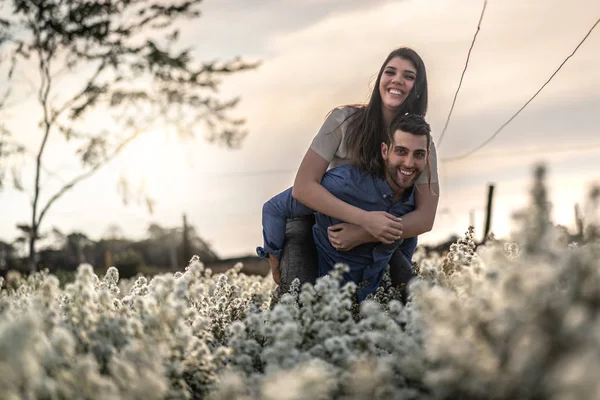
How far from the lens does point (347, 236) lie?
5402 millimetres

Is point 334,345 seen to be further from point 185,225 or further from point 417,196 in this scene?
point 185,225

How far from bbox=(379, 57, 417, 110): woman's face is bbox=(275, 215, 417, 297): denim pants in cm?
119

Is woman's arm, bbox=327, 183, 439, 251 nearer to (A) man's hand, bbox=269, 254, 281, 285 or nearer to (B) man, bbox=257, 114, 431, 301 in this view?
(B) man, bbox=257, 114, 431, 301

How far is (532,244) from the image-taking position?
2.45 meters

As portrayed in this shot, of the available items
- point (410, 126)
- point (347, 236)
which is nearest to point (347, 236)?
point (347, 236)

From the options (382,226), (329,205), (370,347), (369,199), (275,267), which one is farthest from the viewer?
(275,267)

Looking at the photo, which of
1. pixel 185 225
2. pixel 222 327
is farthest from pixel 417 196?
pixel 185 225

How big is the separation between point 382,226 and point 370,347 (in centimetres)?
154

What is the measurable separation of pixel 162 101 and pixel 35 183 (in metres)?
4.00

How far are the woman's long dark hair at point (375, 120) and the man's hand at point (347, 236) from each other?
1.52 ft

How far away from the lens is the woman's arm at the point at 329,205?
5.14m

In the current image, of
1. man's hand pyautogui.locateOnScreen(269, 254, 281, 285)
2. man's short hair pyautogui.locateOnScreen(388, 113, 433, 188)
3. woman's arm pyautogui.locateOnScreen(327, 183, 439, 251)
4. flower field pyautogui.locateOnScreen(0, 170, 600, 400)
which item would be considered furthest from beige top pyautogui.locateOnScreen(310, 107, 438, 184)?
flower field pyautogui.locateOnScreen(0, 170, 600, 400)

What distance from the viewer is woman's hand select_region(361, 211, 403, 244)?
511cm

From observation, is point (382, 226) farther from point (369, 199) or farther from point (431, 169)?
point (431, 169)
